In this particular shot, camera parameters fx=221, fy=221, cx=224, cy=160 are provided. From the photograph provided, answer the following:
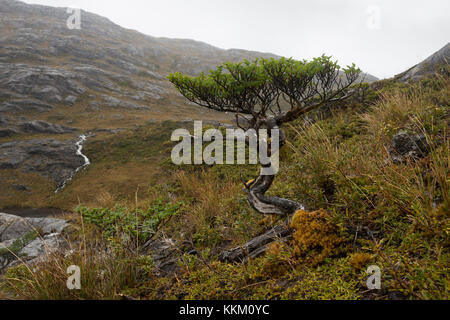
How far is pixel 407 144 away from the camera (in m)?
3.82

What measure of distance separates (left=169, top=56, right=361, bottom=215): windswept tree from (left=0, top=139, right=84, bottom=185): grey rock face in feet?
73.1

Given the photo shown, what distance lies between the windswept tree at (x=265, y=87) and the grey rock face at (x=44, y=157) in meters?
22.3

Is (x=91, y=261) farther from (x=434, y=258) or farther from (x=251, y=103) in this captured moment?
(x=434, y=258)

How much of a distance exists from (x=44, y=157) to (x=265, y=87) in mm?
28372

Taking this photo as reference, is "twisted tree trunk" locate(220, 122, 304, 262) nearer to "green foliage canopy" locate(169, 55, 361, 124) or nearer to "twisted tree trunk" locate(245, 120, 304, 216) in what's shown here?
"twisted tree trunk" locate(245, 120, 304, 216)

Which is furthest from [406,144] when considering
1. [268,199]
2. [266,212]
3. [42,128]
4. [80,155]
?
[42,128]

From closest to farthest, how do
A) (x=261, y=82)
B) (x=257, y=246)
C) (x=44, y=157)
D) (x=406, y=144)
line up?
(x=257, y=246) < (x=261, y=82) < (x=406, y=144) < (x=44, y=157)

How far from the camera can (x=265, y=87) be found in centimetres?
337

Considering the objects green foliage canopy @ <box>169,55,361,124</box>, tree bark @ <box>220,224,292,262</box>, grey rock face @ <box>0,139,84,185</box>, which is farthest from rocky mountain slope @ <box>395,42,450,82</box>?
grey rock face @ <box>0,139,84,185</box>

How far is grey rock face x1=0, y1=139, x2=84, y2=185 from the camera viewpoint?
21578 millimetres

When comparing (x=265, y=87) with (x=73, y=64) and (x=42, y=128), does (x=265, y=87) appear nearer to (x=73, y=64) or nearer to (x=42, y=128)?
(x=42, y=128)

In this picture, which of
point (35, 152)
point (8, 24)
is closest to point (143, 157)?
point (35, 152)

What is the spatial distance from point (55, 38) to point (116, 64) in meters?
17.5

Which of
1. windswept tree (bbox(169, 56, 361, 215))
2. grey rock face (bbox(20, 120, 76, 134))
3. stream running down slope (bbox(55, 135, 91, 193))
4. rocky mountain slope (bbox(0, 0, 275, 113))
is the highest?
rocky mountain slope (bbox(0, 0, 275, 113))
